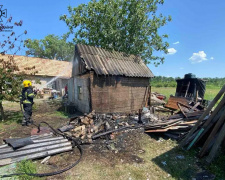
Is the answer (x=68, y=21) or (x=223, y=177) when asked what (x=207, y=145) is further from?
(x=68, y=21)

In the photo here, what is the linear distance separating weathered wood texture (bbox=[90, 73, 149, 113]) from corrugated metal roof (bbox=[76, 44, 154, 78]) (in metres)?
0.38

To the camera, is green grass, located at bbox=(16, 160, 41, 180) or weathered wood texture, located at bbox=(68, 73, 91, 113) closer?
green grass, located at bbox=(16, 160, 41, 180)

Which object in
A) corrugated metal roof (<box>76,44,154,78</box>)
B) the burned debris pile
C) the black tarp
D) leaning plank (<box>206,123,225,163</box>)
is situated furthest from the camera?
the black tarp

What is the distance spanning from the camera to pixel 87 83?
338 inches

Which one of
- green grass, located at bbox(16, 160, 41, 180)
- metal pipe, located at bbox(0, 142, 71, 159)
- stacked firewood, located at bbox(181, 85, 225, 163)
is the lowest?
green grass, located at bbox(16, 160, 41, 180)

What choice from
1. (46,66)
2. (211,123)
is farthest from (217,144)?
(46,66)

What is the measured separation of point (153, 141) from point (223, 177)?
2.48 metres

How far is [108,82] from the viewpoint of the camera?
29.0 feet

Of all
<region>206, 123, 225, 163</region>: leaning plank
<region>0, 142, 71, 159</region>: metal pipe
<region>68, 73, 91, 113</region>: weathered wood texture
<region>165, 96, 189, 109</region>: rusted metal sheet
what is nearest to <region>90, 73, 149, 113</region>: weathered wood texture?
<region>68, 73, 91, 113</region>: weathered wood texture

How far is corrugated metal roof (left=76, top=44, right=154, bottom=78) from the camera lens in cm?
870

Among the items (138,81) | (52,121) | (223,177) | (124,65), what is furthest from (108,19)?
(223,177)

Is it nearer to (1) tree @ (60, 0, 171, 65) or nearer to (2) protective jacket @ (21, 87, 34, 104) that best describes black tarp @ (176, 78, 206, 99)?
(1) tree @ (60, 0, 171, 65)

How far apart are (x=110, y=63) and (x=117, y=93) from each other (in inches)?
86.1

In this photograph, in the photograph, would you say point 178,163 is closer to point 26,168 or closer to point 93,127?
point 93,127
